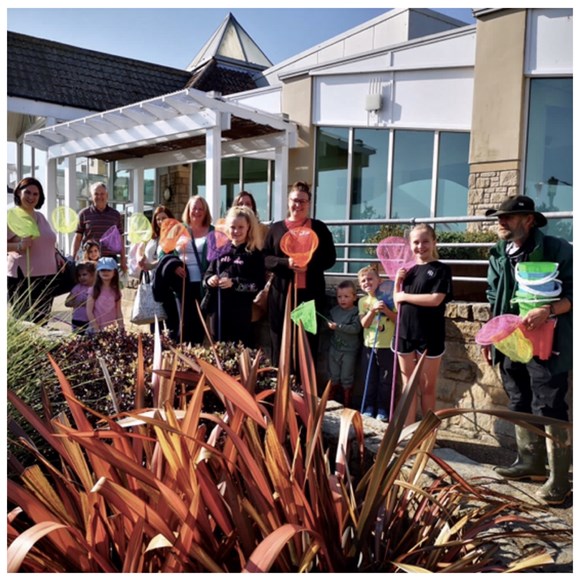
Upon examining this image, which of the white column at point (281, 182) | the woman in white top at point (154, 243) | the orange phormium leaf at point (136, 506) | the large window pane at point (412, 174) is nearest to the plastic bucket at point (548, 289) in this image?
the orange phormium leaf at point (136, 506)

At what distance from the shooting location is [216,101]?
8.85 meters

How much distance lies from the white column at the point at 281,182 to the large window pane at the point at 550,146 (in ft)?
14.2

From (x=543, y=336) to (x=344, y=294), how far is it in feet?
6.45

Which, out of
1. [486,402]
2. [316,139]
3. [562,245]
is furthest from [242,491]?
[316,139]

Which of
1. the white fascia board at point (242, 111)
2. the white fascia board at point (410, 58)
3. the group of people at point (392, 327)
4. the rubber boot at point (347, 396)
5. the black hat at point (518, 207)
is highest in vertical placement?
the white fascia board at point (410, 58)

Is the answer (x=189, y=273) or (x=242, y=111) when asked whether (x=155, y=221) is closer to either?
(x=189, y=273)

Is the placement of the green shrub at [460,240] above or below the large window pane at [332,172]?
below

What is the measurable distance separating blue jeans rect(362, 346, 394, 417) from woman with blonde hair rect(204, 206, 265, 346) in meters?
1.12

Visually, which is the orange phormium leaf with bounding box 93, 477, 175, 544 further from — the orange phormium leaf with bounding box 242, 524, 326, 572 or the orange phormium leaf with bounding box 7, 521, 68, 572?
the orange phormium leaf with bounding box 242, 524, 326, 572

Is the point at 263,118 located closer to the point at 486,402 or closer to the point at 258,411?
the point at 486,402

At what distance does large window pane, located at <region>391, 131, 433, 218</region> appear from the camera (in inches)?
392

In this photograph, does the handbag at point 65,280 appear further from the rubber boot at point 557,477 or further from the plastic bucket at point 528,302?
the rubber boot at point 557,477

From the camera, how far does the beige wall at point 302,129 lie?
11.0m

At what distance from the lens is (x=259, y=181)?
12594 mm
